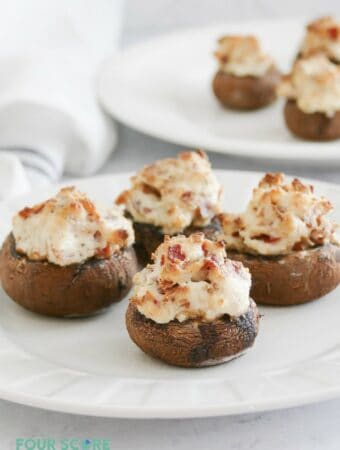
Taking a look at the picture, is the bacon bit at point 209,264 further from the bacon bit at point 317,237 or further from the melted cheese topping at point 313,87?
the melted cheese topping at point 313,87

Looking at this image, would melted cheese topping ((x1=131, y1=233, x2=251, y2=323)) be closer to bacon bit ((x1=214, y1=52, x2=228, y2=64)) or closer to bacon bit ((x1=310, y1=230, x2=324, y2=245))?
bacon bit ((x1=310, y1=230, x2=324, y2=245))

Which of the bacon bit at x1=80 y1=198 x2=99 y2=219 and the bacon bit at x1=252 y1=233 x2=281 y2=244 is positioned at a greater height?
the bacon bit at x1=252 y1=233 x2=281 y2=244

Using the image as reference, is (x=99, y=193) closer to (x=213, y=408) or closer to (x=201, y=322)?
(x=201, y=322)

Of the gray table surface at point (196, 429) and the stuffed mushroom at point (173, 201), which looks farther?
the stuffed mushroom at point (173, 201)

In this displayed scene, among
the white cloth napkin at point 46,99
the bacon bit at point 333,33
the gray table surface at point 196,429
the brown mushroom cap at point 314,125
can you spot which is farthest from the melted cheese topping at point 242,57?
the gray table surface at point 196,429

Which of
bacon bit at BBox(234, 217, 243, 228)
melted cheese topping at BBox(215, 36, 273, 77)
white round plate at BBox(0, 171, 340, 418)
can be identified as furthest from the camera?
melted cheese topping at BBox(215, 36, 273, 77)

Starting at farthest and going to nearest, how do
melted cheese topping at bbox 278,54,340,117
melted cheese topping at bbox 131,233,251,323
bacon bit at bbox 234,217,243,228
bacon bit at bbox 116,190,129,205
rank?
melted cheese topping at bbox 278,54,340,117 → bacon bit at bbox 116,190,129,205 → bacon bit at bbox 234,217,243,228 → melted cheese topping at bbox 131,233,251,323

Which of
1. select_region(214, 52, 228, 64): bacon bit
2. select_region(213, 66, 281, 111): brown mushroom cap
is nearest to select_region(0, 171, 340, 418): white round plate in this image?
select_region(213, 66, 281, 111): brown mushroom cap

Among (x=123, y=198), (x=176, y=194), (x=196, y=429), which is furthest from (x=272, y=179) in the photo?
(x=196, y=429)
